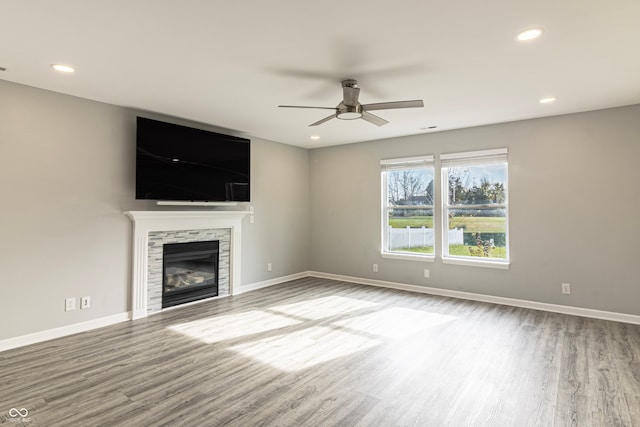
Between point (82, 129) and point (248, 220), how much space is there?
2661 millimetres

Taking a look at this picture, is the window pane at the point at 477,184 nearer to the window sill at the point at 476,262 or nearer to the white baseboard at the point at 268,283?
the window sill at the point at 476,262

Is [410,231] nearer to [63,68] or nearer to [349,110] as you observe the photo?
[349,110]

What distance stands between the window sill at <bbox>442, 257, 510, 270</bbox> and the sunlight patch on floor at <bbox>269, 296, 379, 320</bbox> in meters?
1.46

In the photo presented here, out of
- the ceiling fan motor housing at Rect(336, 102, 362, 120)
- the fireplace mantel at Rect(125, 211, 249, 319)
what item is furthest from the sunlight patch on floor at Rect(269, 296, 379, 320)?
the ceiling fan motor housing at Rect(336, 102, 362, 120)

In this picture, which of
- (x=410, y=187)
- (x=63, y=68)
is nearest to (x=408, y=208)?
(x=410, y=187)

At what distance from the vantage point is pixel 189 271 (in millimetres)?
4953

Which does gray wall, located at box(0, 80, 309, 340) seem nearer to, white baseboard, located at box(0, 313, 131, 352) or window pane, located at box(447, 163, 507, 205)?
white baseboard, located at box(0, 313, 131, 352)

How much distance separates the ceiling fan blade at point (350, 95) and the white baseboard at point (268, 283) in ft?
11.7

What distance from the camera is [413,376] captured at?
9.02 ft

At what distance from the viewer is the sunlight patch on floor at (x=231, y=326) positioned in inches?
144

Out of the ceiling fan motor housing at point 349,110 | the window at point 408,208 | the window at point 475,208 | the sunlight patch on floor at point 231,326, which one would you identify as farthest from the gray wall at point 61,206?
the window at point 475,208

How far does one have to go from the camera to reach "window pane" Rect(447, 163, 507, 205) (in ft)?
16.3

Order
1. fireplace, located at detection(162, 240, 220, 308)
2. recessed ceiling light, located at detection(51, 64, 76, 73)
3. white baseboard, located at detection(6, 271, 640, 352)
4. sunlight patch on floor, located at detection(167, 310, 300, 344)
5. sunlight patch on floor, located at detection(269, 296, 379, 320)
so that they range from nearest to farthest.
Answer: recessed ceiling light, located at detection(51, 64, 76, 73), white baseboard, located at detection(6, 271, 640, 352), sunlight patch on floor, located at detection(167, 310, 300, 344), sunlight patch on floor, located at detection(269, 296, 379, 320), fireplace, located at detection(162, 240, 220, 308)

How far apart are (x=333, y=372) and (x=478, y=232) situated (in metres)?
3.46
